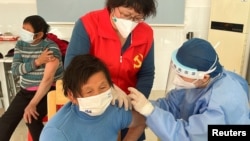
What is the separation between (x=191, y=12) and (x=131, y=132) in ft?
8.17

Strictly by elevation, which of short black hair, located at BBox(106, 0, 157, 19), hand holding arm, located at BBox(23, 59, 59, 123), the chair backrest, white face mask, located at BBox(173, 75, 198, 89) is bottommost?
hand holding arm, located at BBox(23, 59, 59, 123)

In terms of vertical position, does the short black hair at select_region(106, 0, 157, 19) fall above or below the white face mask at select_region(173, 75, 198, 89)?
above

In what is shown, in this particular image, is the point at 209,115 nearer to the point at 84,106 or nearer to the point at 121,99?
the point at 121,99

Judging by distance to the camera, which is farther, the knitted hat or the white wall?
the white wall

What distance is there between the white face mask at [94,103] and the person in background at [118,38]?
0.18 metres

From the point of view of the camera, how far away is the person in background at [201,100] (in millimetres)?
1025

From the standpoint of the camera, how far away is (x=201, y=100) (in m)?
1.13

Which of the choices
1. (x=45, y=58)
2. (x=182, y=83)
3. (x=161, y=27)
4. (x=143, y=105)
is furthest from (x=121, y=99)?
(x=161, y=27)

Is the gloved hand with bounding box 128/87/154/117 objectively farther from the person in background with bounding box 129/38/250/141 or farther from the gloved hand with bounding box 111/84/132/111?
the gloved hand with bounding box 111/84/132/111

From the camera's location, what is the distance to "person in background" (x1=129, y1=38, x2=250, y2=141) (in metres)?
1.03

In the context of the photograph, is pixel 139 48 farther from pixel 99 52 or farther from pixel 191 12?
pixel 191 12

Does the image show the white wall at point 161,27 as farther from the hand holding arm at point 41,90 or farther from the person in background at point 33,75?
the hand holding arm at point 41,90

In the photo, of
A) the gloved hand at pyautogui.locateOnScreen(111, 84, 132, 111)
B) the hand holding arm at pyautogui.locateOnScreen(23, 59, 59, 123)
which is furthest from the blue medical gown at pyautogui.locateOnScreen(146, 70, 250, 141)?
the hand holding arm at pyautogui.locateOnScreen(23, 59, 59, 123)

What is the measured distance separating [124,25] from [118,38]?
8cm
